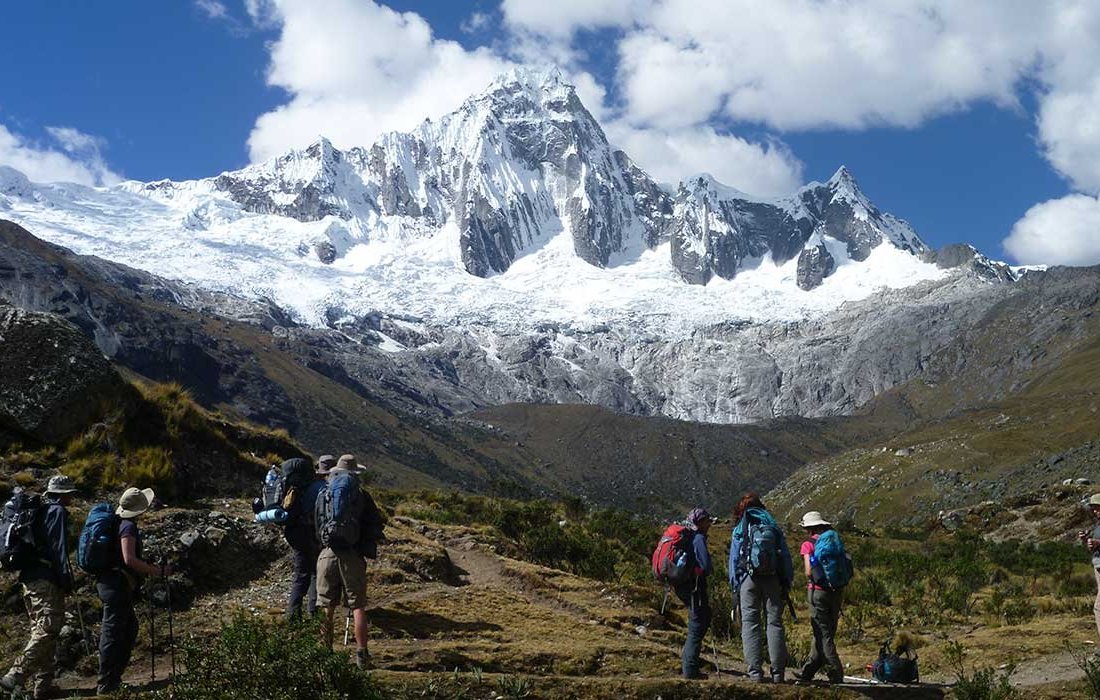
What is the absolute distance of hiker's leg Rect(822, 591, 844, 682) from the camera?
41.4ft

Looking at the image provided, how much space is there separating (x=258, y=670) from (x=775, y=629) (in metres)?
7.25

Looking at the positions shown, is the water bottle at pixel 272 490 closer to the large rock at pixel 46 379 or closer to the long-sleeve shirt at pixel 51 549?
the long-sleeve shirt at pixel 51 549

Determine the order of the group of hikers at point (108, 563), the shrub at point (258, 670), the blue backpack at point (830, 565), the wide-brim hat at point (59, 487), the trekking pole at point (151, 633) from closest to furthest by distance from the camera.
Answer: the shrub at point (258, 670), the group of hikers at point (108, 563), the wide-brim hat at point (59, 487), the trekking pole at point (151, 633), the blue backpack at point (830, 565)

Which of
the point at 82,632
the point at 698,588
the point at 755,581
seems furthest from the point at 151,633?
the point at 755,581

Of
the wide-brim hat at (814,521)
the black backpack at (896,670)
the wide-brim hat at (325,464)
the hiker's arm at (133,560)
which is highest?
the wide-brim hat at (325,464)

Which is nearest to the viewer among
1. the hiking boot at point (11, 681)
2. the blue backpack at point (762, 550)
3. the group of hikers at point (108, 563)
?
the hiking boot at point (11, 681)

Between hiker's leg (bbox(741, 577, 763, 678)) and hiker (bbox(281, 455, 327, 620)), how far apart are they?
21.4 feet

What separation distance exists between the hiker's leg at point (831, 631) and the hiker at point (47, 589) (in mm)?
10309

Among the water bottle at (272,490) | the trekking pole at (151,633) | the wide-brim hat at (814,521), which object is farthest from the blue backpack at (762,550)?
the trekking pole at (151,633)

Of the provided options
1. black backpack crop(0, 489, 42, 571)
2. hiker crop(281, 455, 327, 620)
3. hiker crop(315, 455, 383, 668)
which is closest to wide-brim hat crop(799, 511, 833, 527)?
hiker crop(315, 455, 383, 668)

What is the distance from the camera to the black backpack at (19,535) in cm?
1109

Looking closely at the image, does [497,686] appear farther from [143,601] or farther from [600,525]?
[600,525]

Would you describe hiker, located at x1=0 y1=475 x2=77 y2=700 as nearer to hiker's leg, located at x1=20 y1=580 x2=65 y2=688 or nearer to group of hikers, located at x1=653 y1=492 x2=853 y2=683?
hiker's leg, located at x1=20 y1=580 x2=65 y2=688

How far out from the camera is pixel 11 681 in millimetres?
10523
